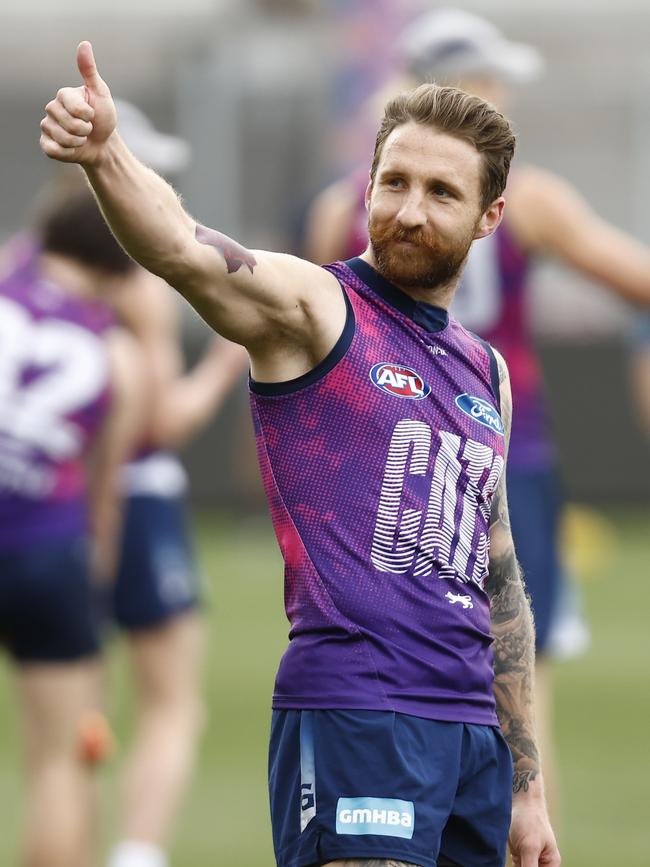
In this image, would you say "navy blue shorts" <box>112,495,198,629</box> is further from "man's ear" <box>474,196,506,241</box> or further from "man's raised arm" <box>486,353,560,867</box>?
"man's ear" <box>474,196,506,241</box>

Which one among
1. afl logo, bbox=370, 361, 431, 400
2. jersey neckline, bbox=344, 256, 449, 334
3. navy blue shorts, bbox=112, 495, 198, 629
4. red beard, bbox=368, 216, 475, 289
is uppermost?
red beard, bbox=368, 216, 475, 289

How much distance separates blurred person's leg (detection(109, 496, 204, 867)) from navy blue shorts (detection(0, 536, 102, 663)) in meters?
0.95

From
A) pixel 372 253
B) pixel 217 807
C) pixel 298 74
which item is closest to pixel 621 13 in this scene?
pixel 298 74

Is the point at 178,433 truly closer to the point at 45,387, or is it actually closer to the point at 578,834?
the point at 45,387

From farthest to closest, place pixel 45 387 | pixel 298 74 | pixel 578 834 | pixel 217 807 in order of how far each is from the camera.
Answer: pixel 298 74
pixel 217 807
pixel 578 834
pixel 45 387

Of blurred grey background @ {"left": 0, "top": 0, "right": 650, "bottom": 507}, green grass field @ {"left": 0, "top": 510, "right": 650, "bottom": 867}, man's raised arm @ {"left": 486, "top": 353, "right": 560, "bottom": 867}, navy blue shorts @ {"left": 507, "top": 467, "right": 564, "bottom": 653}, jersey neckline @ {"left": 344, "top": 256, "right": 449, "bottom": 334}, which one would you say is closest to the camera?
jersey neckline @ {"left": 344, "top": 256, "right": 449, "bottom": 334}

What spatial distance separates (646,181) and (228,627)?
8.93 m

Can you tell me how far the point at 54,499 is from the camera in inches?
230

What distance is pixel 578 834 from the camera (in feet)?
24.5

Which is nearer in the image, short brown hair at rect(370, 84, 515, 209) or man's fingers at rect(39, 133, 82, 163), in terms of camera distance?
man's fingers at rect(39, 133, 82, 163)

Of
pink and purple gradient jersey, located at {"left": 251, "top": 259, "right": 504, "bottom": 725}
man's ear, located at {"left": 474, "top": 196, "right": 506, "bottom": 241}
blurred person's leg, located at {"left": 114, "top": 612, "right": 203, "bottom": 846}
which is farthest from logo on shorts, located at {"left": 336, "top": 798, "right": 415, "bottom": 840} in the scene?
blurred person's leg, located at {"left": 114, "top": 612, "right": 203, "bottom": 846}

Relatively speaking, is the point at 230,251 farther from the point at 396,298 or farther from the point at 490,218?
the point at 490,218

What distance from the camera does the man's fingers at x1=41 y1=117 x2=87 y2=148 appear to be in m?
3.11

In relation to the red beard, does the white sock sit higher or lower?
lower
